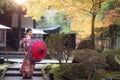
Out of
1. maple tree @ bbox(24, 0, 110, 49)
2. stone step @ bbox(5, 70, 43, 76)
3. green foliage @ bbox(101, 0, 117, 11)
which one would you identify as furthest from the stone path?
green foliage @ bbox(101, 0, 117, 11)

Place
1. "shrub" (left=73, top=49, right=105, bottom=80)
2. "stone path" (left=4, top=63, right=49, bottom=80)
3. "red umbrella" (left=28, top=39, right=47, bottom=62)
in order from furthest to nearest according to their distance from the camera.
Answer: "stone path" (left=4, top=63, right=49, bottom=80)
"red umbrella" (left=28, top=39, right=47, bottom=62)
"shrub" (left=73, top=49, right=105, bottom=80)

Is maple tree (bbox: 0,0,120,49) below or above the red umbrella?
above

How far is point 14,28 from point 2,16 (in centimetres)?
150

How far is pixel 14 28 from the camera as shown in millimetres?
27531

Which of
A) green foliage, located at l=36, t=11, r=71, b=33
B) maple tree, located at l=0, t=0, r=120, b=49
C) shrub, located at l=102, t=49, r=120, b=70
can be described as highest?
Result: green foliage, located at l=36, t=11, r=71, b=33

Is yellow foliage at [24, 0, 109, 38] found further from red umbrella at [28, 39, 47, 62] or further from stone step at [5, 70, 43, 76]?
stone step at [5, 70, 43, 76]

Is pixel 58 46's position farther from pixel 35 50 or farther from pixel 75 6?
pixel 75 6

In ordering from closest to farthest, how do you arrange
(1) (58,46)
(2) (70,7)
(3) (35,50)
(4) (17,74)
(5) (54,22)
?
(3) (35,50) < (1) (58,46) < (4) (17,74) < (2) (70,7) < (5) (54,22)

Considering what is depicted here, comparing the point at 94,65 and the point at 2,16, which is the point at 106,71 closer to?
the point at 94,65

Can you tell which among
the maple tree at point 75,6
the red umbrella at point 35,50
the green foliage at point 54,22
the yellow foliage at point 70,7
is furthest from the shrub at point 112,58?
the green foliage at point 54,22

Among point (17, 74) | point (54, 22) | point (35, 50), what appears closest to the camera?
point (35, 50)

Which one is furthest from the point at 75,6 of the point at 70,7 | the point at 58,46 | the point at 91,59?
the point at 91,59

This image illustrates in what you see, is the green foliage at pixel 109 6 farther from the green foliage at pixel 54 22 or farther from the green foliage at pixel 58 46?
the green foliage at pixel 54 22

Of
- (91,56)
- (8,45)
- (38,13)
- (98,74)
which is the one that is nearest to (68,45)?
(98,74)
